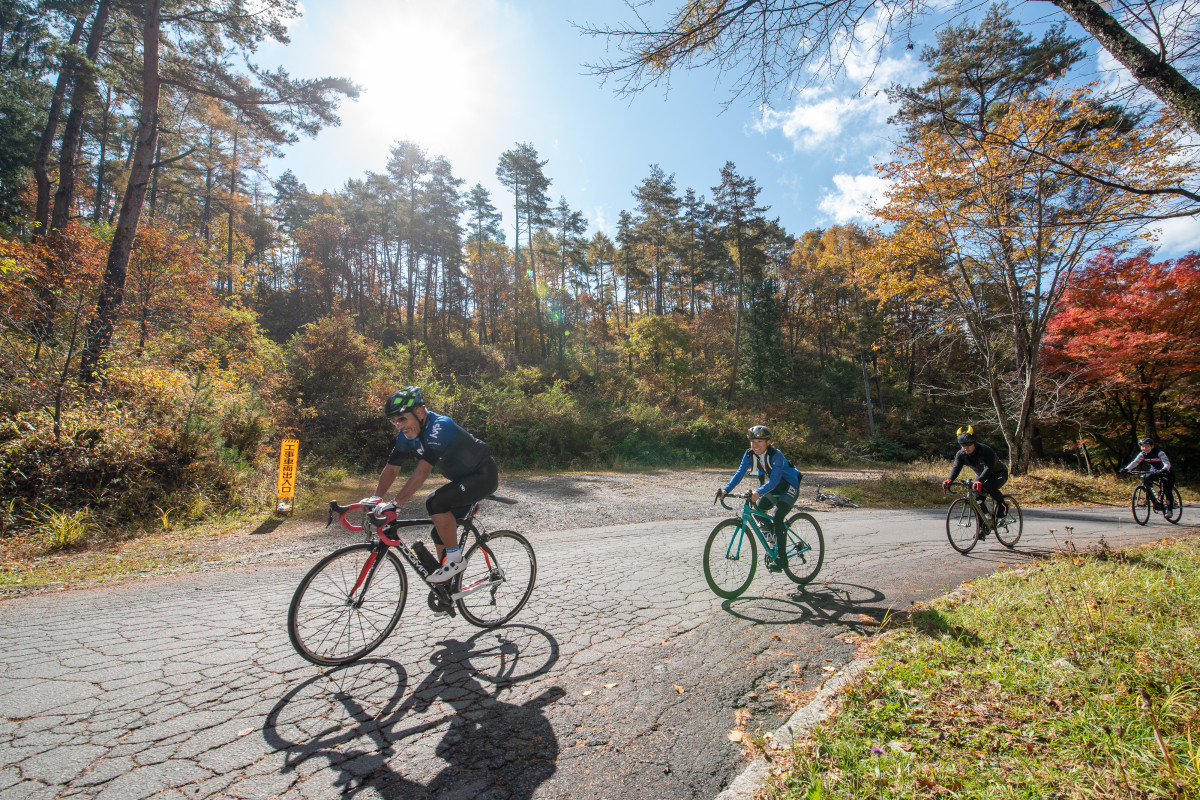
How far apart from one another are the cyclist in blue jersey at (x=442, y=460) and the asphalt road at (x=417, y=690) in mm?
815

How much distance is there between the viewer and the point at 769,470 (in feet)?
17.1

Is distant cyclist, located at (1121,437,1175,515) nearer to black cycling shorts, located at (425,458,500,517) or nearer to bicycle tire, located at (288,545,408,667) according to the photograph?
black cycling shorts, located at (425,458,500,517)

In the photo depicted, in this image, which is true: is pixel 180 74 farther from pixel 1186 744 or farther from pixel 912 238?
pixel 912 238

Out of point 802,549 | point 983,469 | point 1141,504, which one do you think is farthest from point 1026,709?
point 1141,504

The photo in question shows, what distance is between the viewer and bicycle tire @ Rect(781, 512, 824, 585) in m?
5.22

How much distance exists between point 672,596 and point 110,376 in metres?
11.4

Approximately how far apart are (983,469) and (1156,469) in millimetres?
6314

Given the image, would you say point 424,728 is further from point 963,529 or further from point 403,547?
point 963,529

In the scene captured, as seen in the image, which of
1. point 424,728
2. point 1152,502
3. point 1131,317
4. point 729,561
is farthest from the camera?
point 1131,317

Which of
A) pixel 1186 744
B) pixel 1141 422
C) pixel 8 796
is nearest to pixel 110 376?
pixel 8 796

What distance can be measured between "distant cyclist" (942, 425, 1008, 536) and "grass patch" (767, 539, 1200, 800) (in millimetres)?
3384

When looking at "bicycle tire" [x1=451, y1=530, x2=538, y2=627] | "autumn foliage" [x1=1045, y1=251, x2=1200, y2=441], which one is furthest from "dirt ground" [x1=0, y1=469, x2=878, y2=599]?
"autumn foliage" [x1=1045, y1=251, x2=1200, y2=441]

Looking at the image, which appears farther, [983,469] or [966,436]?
[966,436]

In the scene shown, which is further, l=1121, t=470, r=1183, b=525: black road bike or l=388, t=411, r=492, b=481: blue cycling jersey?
l=1121, t=470, r=1183, b=525: black road bike
